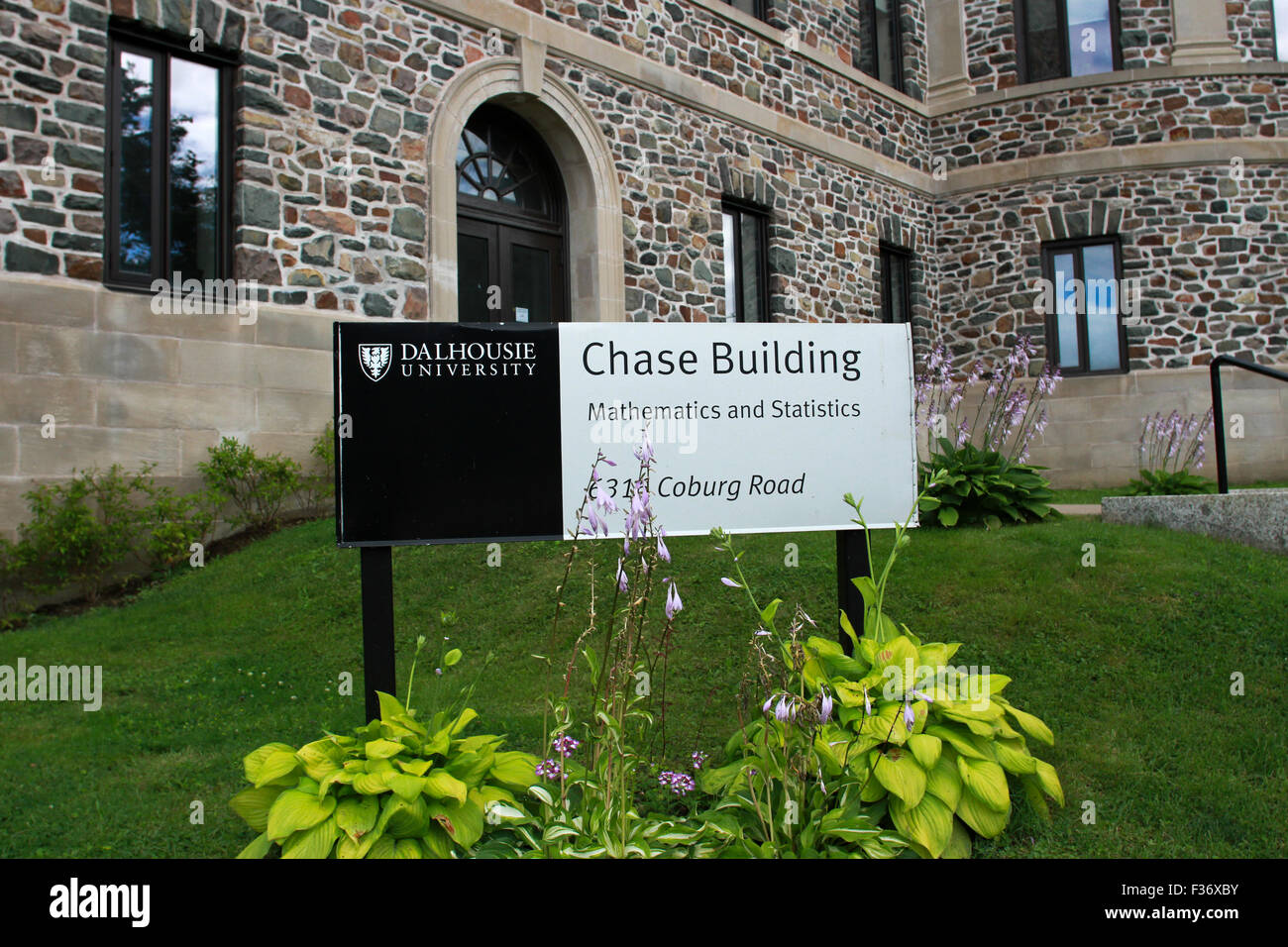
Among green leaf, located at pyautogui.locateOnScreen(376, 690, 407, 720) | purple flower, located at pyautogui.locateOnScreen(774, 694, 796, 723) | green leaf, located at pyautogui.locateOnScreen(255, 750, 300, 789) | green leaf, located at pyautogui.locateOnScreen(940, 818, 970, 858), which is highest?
purple flower, located at pyautogui.locateOnScreen(774, 694, 796, 723)

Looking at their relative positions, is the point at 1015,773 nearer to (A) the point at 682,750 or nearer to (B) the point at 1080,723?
(B) the point at 1080,723

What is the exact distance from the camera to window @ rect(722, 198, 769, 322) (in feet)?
40.5

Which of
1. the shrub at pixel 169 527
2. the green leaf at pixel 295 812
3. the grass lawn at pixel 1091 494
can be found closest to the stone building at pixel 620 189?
the shrub at pixel 169 527

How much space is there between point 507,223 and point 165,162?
3474mm

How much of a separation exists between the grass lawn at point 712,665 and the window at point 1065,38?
10.4 m

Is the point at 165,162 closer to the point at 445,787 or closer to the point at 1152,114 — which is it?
the point at 445,787

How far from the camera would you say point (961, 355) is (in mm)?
15102

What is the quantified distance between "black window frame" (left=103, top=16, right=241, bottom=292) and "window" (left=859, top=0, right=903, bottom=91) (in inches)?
388

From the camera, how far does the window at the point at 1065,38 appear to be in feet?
47.8

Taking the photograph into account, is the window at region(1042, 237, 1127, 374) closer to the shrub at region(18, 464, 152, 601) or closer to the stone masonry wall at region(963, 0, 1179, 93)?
the stone masonry wall at region(963, 0, 1179, 93)

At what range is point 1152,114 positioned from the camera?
13.9 m

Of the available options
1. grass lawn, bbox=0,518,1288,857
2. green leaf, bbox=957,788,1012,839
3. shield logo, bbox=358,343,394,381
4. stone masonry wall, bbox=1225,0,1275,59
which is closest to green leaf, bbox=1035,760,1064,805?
grass lawn, bbox=0,518,1288,857

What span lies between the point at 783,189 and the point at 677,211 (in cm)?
203
